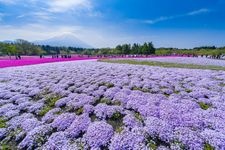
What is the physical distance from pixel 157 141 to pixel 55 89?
9030mm

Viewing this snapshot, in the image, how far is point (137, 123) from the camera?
22.9 ft

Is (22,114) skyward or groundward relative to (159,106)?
groundward

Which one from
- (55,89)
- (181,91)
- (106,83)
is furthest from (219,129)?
(55,89)

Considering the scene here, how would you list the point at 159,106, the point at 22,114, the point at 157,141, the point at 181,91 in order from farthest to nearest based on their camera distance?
the point at 181,91, the point at 22,114, the point at 159,106, the point at 157,141

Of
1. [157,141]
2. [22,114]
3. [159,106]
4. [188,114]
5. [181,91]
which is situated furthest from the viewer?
[181,91]

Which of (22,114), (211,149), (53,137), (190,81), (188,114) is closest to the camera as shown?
(211,149)

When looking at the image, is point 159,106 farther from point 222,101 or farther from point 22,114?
point 22,114

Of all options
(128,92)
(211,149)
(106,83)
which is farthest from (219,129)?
(106,83)

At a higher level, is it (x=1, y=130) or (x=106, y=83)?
(x=106, y=83)

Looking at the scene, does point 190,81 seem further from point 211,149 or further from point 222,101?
point 211,149

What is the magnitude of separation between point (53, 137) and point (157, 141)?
154 inches

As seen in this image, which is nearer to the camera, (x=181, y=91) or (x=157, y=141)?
(x=157, y=141)

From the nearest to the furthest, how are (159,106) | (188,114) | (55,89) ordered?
(188,114), (159,106), (55,89)

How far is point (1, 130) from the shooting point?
7.66 metres
